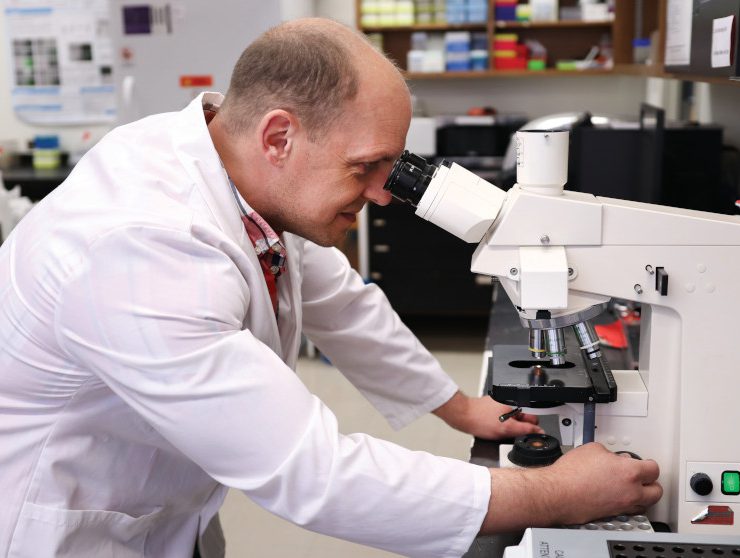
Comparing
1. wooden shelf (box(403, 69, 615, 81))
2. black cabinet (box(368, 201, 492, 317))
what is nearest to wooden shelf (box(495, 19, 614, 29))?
wooden shelf (box(403, 69, 615, 81))

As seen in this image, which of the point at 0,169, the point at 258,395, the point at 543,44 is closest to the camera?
the point at 258,395

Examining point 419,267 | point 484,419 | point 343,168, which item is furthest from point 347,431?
point 343,168

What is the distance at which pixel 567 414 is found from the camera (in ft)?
4.02

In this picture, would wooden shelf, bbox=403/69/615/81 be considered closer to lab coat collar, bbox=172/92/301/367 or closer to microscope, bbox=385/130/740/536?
lab coat collar, bbox=172/92/301/367

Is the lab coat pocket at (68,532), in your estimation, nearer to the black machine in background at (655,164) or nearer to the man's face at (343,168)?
the man's face at (343,168)

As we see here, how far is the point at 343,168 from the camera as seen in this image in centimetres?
119

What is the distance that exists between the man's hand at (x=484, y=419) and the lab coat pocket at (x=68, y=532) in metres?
0.57

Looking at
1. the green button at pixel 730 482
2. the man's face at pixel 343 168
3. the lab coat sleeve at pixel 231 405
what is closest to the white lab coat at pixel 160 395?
the lab coat sleeve at pixel 231 405

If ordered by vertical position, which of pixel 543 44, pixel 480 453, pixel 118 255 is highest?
pixel 543 44

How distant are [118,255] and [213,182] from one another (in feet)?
0.70

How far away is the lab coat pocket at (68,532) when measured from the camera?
1.15 metres

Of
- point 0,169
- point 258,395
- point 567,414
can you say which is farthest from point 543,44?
point 258,395

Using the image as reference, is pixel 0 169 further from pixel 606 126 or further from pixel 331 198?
pixel 331 198

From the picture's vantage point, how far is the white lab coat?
98 centimetres
